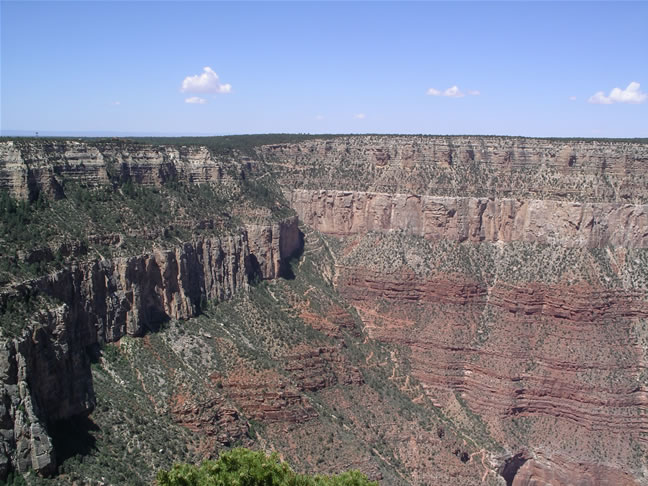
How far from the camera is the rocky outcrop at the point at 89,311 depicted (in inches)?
1624

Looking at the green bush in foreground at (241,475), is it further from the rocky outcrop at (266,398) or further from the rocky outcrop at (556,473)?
the rocky outcrop at (556,473)

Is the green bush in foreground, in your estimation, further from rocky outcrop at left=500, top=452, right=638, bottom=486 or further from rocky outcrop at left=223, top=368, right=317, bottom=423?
rocky outcrop at left=500, top=452, right=638, bottom=486

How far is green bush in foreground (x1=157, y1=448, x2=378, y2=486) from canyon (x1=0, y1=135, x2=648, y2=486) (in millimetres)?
13074

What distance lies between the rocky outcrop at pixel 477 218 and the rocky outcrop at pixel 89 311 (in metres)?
10.5

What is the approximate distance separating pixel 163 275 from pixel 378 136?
43555mm

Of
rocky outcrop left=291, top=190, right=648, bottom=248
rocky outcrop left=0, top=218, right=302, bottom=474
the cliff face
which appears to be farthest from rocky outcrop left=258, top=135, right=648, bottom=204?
rocky outcrop left=0, top=218, right=302, bottom=474

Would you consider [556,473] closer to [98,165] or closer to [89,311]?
[89,311]

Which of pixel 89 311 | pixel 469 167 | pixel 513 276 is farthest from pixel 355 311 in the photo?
pixel 89 311

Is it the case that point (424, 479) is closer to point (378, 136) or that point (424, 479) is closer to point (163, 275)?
point (163, 275)

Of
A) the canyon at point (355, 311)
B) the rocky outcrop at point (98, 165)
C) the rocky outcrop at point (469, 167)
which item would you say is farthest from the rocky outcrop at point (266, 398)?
the rocky outcrop at point (469, 167)

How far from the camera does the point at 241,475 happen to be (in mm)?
32531

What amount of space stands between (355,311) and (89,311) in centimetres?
3463

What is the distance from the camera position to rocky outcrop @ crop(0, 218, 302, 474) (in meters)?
41.2

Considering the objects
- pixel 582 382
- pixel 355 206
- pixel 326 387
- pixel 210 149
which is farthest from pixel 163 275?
pixel 582 382
